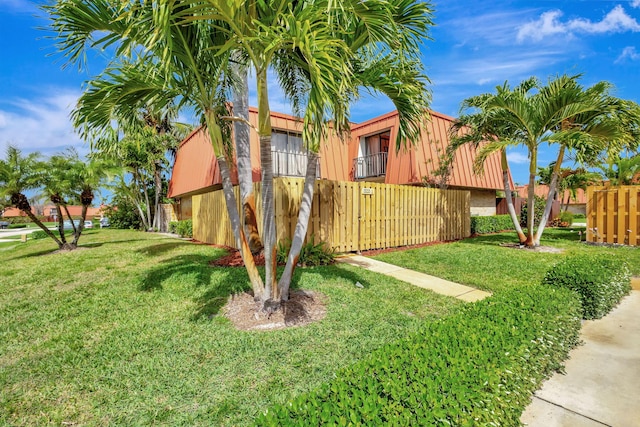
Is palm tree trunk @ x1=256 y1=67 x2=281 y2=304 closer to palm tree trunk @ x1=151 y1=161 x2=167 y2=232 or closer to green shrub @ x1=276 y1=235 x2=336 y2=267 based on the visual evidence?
green shrub @ x1=276 y1=235 x2=336 y2=267

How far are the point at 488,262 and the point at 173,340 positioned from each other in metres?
A: 7.53

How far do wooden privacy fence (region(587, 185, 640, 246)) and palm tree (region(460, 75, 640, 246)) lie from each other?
6.38ft

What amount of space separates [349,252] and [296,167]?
592 centimetres

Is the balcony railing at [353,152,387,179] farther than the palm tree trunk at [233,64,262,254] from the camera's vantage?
Yes

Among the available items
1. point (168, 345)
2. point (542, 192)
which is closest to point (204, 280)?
point (168, 345)

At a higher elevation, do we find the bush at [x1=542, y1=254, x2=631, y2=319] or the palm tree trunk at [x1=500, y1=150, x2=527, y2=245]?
the palm tree trunk at [x1=500, y1=150, x2=527, y2=245]

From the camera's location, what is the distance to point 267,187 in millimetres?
4035

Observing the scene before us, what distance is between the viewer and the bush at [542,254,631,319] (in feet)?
13.7

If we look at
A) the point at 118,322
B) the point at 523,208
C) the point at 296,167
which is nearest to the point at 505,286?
the point at 118,322

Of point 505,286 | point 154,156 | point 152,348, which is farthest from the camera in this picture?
point 154,156

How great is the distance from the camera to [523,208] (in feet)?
59.1

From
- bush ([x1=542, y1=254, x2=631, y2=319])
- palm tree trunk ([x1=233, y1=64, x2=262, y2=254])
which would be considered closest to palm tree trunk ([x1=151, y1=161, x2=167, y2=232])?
palm tree trunk ([x1=233, y1=64, x2=262, y2=254])

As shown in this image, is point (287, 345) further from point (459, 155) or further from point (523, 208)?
point (523, 208)

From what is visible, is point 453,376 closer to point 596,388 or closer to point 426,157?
point 596,388
